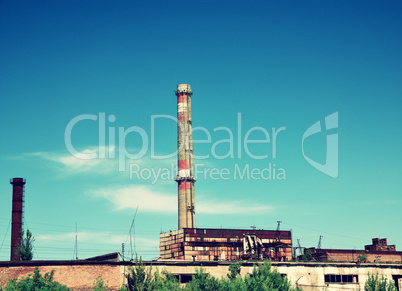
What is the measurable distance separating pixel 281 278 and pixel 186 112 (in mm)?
34347

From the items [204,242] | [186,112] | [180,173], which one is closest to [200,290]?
[204,242]

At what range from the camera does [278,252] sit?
67.1m

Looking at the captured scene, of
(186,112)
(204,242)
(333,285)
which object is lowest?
(333,285)

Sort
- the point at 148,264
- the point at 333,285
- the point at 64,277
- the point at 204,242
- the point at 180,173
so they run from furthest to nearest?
1. the point at 180,173
2. the point at 204,242
3. the point at 333,285
4. the point at 148,264
5. the point at 64,277

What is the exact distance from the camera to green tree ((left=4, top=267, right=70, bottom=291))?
4028 cm

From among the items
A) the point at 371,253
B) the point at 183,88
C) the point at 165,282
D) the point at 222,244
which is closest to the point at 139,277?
the point at 165,282

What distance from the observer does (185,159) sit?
7419 centimetres

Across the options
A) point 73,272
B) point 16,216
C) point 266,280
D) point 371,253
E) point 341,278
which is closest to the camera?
point 73,272

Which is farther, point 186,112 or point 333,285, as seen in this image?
point 186,112

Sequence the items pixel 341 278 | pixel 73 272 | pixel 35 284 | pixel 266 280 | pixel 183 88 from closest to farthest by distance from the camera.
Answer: pixel 35 284 → pixel 73 272 → pixel 266 280 → pixel 341 278 → pixel 183 88

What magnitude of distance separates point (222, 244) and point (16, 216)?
2632 centimetres

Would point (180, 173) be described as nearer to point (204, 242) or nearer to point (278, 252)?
point (204, 242)

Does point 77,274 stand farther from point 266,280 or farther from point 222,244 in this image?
point 222,244

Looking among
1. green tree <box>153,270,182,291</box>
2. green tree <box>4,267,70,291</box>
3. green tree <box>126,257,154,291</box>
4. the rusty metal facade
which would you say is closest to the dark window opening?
green tree <box>153,270,182,291</box>
